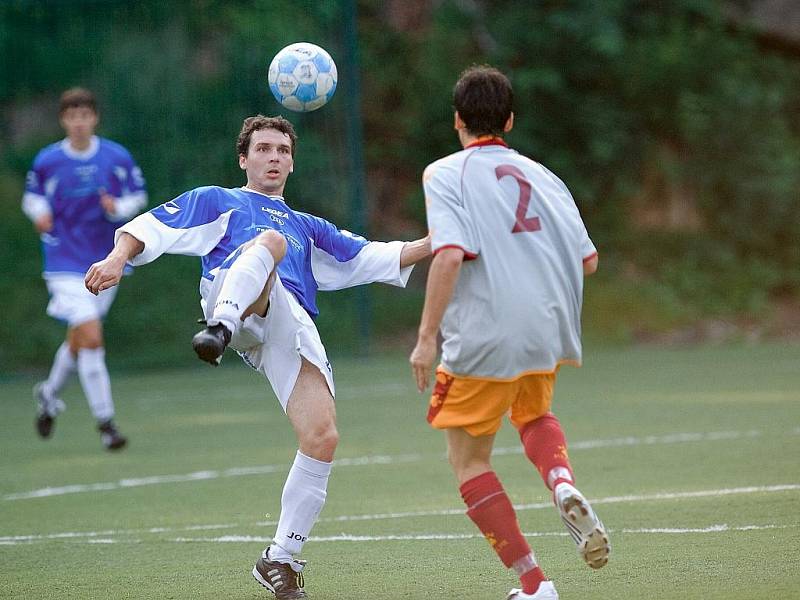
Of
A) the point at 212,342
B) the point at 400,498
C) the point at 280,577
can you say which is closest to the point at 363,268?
the point at 212,342

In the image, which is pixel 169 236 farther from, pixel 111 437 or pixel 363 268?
pixel 111 437

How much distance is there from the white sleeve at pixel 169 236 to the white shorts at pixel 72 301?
481 centimetres

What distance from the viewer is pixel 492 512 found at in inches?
181

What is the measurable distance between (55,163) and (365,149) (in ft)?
30.7

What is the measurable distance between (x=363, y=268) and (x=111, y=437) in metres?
4.62

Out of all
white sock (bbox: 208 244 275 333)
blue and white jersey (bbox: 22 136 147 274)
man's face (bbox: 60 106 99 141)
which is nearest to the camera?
white sock (bbox: 208 244 275 333)

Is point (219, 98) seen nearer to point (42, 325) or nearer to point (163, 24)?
point (163, 24)

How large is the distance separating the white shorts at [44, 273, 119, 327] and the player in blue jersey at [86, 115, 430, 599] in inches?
189

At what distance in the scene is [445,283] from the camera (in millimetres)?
4434

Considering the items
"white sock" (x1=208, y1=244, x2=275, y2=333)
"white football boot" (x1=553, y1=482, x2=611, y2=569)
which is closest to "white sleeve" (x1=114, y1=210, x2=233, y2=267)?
"white sock" (x1=208, y1=244, x2=275, y2=333)

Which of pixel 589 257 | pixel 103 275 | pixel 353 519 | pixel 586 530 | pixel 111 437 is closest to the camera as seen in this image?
pixel 586 530

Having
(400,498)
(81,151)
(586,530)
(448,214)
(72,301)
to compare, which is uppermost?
(448,214)

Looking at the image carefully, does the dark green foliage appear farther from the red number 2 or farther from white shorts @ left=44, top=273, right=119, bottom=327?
the red number 2

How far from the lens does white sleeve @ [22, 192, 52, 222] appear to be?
34.2 feet
